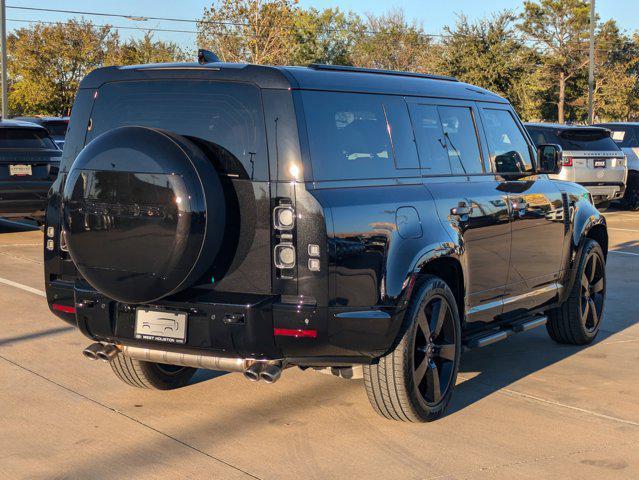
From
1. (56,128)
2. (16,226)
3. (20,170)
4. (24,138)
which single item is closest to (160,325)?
(20,170)

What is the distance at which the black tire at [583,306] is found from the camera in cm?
766

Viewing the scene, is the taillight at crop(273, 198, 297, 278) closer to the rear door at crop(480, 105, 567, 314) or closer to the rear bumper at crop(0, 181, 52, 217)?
the rear door at crop(480, 105, 567, 314)

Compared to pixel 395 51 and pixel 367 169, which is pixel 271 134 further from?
pixel 395 51

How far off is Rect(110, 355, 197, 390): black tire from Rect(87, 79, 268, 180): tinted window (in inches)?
59.7

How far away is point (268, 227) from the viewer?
4895mm

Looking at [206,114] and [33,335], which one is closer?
[206,114]

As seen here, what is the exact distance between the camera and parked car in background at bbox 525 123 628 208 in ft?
60.6

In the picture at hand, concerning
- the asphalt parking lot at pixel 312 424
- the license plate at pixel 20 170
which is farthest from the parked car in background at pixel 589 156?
the asphalt parking lot at pixel 312 424

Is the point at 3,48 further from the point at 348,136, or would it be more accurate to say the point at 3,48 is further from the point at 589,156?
the point at 348,136

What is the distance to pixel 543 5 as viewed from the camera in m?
63.7

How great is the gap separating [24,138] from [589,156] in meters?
10.2

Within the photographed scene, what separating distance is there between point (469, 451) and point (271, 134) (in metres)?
1.90

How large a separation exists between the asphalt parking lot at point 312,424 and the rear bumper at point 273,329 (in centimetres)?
51

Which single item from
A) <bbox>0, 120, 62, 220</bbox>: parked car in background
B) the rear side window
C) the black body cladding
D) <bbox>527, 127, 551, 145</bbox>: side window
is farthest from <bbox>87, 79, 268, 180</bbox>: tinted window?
<bbox>527, 127, 551, 145</bbox>: side window
